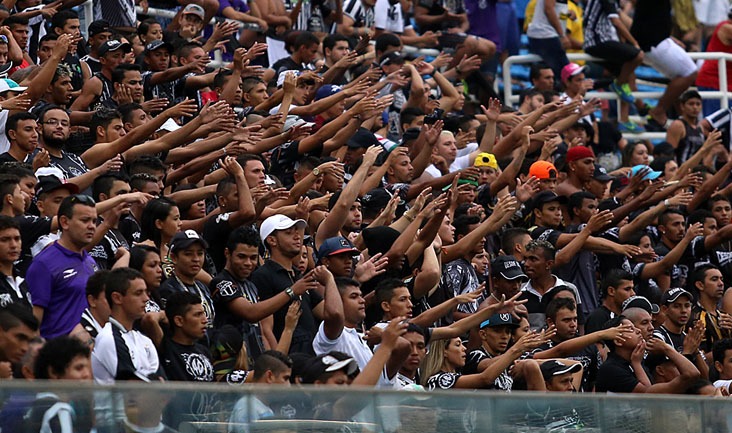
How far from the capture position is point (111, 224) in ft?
32.2

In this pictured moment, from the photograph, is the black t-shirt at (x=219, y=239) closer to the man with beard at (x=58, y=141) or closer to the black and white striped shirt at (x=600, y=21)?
the man with beard at (x=58, y=141)

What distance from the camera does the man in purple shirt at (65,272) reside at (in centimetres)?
894

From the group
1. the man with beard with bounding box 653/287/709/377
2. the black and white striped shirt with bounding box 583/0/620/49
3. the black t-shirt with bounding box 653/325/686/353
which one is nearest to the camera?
the black t-shirt with bounding box 653/325/686/353

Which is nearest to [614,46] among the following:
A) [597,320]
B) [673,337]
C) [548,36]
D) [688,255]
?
[548,36]

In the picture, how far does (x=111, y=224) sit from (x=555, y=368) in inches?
117

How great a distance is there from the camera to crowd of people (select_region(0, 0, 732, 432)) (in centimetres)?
891

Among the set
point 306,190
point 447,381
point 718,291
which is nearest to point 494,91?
point 718,291

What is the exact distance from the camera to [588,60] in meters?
20.2

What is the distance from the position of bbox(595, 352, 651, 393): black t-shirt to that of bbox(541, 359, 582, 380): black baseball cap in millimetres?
749

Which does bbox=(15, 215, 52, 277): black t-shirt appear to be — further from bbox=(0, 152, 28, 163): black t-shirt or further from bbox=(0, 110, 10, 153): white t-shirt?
bbox=(0, 110, 10, 153): white t-shirt

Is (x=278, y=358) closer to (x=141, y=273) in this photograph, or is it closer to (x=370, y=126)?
(x=141, y=273)

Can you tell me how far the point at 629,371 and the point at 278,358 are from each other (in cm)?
350

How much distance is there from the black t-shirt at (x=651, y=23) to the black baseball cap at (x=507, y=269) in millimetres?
8391

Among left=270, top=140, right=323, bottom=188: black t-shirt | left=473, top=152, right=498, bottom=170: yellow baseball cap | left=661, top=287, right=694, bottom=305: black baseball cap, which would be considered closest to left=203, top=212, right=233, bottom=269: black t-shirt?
left=270, top=140, right=323, bottom=188: black t-shirt
